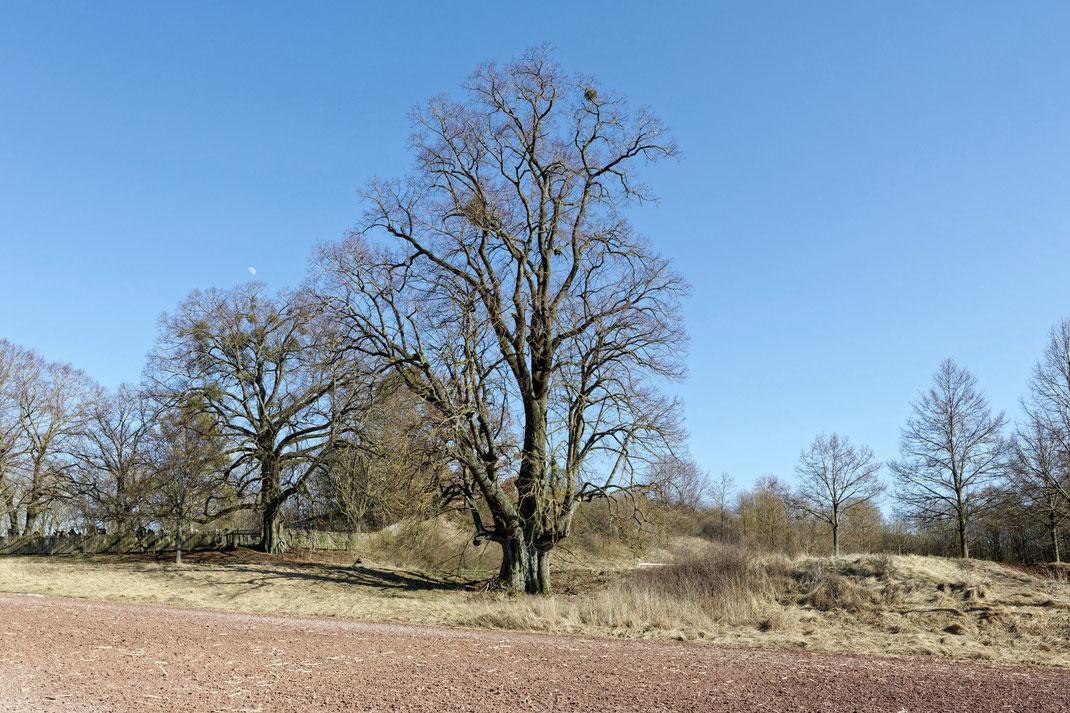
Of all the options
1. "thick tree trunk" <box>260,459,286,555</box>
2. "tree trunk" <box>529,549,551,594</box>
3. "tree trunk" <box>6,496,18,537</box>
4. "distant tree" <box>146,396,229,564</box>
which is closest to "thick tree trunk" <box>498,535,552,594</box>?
"tree trunk" <box>529,549,551,594</box>

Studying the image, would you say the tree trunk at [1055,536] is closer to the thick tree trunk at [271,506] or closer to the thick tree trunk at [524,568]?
the thick tree trunk at [524,568]

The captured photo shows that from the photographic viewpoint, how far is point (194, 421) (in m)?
29.5

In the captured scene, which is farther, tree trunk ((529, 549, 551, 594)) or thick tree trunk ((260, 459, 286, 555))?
thick tree trunk ((260, 459, 286, 555))

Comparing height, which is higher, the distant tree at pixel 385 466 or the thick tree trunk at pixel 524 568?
the distant tree at pixel 385 466

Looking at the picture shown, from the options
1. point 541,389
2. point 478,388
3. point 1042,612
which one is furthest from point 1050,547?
point 478,388

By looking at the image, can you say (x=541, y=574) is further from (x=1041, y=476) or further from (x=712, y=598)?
(x=1041, y=476)

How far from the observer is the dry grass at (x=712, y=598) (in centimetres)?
1241

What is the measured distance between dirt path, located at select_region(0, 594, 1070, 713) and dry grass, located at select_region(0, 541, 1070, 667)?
6.66ft

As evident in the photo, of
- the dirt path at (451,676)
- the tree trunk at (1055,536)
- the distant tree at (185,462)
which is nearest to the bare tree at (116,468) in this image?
→ the distant tree at (185,462)

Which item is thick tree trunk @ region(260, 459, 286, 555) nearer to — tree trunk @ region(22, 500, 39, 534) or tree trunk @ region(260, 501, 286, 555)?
tree trunk @ region(260, 501, 286, 555)

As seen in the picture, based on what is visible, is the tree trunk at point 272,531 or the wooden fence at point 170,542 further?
the wooden fence at point 170,542

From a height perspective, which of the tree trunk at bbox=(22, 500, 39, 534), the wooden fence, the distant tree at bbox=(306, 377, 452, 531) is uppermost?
the distant tree at bbox=(306, 377, 452, 531)

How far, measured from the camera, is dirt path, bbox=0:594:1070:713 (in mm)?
7328

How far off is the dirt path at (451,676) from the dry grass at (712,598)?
203cm
